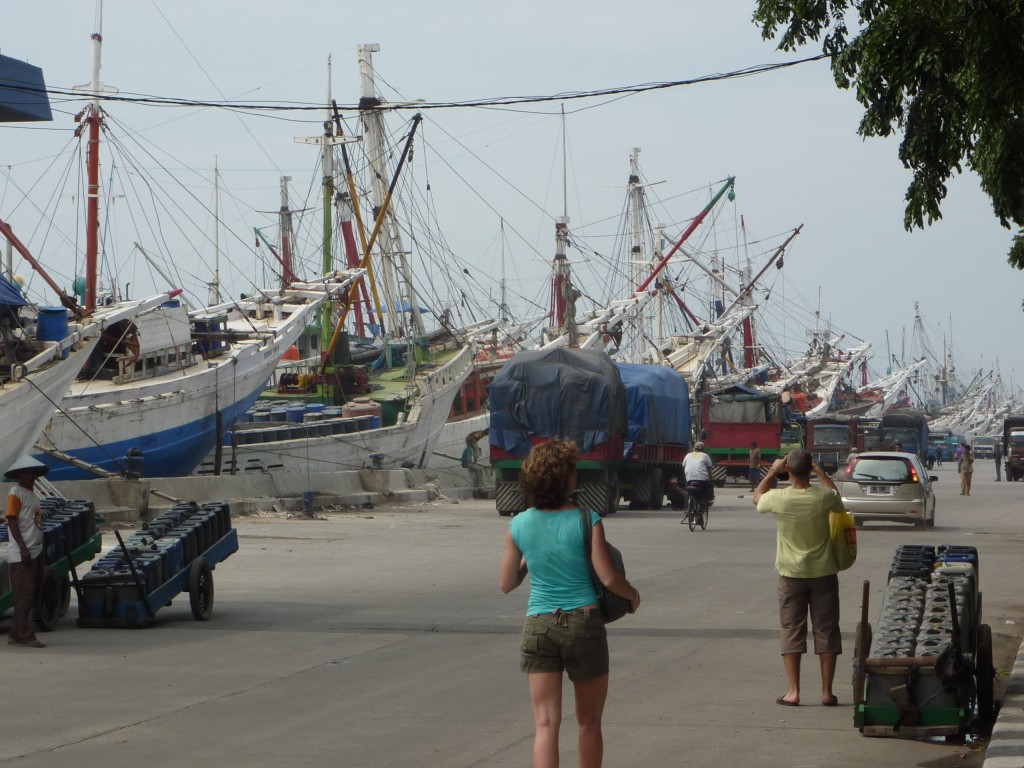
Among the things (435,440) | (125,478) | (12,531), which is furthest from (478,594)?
(435,440)

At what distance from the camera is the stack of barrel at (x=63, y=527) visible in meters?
11.8

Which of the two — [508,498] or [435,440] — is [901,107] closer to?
[508,498]

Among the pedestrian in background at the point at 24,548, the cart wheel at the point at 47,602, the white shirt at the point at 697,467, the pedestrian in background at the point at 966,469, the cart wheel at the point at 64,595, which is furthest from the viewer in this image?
the pedestrian in background at the point at 966,469

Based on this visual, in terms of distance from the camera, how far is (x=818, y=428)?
189ft

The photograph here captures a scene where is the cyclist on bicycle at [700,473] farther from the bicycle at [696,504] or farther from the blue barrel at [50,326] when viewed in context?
the blue barrel at [50,326]

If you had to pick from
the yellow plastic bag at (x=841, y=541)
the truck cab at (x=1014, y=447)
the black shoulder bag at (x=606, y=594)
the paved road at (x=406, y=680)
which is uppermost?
the black shoulder bag at (x=606, y=594)

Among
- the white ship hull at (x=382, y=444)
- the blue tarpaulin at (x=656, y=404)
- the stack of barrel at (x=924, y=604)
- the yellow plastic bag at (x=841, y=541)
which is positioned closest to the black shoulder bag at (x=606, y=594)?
the stack of barrel at (x=924, y=604)

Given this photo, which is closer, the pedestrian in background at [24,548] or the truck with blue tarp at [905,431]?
the pedestrian in background at [24,548]

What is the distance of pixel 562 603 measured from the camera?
5488 mm

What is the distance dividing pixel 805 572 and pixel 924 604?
72 cm

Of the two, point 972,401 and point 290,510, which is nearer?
point 290,510

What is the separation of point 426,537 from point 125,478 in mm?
6466

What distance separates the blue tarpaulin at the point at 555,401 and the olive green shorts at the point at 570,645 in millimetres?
23800

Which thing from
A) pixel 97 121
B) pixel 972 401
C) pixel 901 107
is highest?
pixel 97 121
